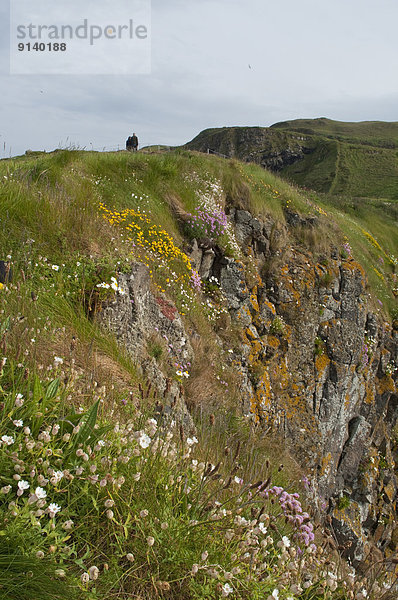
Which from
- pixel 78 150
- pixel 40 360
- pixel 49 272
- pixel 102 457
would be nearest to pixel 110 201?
pixel 78 150

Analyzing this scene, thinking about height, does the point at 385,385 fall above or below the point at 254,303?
below

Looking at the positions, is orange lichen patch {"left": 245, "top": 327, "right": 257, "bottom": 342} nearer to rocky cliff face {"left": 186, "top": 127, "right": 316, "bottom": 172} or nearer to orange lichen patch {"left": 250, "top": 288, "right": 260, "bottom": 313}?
orange lichen patch {"left": 250, "top": 288, "right": 260, "bottom": 313}

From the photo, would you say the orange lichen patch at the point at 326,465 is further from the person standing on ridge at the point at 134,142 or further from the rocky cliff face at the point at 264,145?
the rocky cliff face at the point at 264,145

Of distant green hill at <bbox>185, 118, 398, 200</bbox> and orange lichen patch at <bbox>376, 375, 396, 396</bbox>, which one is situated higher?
distant green hill at <bbox>185, 118, 398, 200</bbox>

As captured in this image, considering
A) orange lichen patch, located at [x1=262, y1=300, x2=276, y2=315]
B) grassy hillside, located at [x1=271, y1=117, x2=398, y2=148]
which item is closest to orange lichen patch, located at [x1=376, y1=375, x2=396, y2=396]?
orange lichen patch, located at [x1=262, y1=300, x2=276, y2=315]

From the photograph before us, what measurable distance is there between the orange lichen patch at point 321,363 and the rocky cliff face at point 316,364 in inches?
1.1

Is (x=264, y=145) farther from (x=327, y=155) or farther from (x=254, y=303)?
(x=254, y=303)

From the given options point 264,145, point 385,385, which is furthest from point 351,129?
point 385,385

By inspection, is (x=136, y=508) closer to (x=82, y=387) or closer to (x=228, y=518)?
(x=228, y=518)

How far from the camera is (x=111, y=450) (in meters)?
2.08

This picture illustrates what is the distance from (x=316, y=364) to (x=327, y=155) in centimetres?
9967

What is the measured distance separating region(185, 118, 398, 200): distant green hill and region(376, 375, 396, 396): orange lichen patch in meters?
45.0

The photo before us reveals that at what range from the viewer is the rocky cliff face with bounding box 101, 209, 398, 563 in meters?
8.45

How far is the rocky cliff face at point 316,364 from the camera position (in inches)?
333
